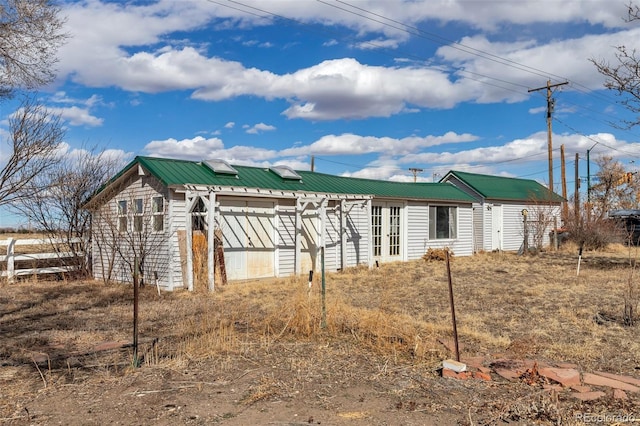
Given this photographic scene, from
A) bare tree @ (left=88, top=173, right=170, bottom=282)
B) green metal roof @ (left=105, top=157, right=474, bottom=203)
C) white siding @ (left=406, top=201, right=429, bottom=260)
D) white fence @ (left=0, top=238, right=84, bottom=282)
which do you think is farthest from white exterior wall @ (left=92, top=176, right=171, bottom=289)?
white siding @ (left=406, top=201, right=429, bottom=260)

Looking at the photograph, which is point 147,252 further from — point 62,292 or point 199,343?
point 199,343

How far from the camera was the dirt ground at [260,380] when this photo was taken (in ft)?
13.5

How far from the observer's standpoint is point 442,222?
69.4 feet

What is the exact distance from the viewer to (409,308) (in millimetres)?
9508

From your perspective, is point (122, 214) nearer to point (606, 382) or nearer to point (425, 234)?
point (425, 234)

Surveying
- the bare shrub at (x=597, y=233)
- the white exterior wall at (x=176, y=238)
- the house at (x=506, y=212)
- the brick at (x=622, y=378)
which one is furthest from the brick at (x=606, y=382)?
the bare shrub at (x=597, y=233)

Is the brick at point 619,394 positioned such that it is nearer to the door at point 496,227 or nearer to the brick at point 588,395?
the brick at point 588,395

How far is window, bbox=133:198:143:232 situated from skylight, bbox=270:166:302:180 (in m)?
4.15

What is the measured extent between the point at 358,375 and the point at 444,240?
1641 cm

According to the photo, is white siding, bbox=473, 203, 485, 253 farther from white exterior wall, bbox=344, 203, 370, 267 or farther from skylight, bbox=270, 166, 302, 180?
skylight, bbox=270, 166, 302, 180

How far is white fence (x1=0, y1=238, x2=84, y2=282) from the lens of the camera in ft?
45.4

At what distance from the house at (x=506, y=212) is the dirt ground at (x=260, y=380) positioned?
15.7 m

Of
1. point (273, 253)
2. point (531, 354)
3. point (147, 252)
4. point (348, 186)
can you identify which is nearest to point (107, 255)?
point (147, 252)

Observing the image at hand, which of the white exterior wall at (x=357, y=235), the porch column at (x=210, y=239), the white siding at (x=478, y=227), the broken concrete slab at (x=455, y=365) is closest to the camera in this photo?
the broken concrete slab at (x=455, y=365)
